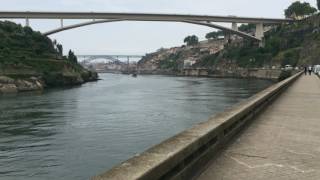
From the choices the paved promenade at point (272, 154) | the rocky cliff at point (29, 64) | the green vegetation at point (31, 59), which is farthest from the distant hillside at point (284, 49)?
the paved promenade at point (272, 154)

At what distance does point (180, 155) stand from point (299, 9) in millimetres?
180015

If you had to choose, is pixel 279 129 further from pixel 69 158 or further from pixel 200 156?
pixel 69 158

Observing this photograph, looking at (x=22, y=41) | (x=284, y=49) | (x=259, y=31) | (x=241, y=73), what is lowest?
(x=241, y=73)

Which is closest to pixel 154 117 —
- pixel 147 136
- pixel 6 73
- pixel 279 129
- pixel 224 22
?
pixel 147 136

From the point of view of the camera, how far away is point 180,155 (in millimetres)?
6895

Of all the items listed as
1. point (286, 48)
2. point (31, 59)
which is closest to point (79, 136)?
point (31, 59)

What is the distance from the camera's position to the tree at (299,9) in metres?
176

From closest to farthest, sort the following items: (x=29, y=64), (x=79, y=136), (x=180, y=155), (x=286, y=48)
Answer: (x=180, y=155), (x=79, y=136), (x=29, y=64), (x=286, y=48)

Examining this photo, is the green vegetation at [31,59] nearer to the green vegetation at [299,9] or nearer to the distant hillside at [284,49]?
the distant hillside at [284,49]

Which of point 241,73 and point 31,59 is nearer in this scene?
point 31,59

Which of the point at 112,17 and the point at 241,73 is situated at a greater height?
the point at 112,17

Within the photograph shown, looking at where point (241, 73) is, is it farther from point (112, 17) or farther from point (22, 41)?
point (22, 41)

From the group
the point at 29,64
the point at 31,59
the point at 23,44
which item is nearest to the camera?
the point at 29,64

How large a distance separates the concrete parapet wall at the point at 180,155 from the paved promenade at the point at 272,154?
0.23 meters
